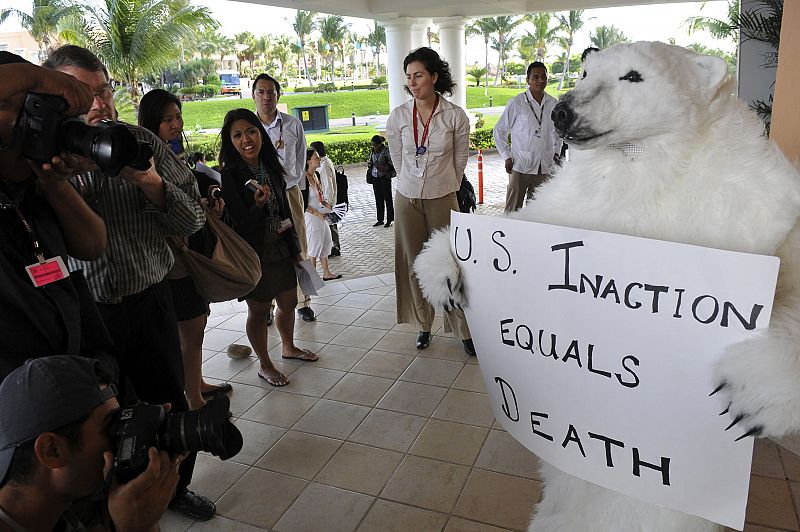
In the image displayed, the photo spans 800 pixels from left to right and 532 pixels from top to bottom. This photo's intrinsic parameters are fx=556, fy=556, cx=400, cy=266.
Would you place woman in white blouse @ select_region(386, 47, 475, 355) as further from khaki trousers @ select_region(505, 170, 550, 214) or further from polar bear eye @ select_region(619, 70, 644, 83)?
polar bear eye @ select_region(619, 70, 644, 83)

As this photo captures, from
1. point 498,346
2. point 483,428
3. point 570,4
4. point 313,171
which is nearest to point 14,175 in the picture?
point 498,346

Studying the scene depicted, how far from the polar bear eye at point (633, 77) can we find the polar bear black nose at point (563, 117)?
13 centimetres

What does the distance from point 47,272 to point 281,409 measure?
174 cm

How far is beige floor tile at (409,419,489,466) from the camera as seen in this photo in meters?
2.37

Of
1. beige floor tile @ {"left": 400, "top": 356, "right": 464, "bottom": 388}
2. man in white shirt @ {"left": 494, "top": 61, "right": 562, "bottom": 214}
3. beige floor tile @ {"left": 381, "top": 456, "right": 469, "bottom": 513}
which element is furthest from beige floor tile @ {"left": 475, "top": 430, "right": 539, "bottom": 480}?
man in white shirt @ {"left": 494, "top": 61, "right": 562, "bottom": 214}

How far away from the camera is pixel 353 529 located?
1985 mm

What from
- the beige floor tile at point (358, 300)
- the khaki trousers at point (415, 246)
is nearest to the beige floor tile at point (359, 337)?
the khaki trousers at point (415, 246)

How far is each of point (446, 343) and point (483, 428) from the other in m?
1.02

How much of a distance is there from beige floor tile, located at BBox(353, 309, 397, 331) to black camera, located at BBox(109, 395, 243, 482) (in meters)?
2.74

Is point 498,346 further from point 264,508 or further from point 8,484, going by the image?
point 264,508

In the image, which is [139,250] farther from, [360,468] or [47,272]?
[360,468]

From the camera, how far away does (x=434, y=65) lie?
3256 millimetres

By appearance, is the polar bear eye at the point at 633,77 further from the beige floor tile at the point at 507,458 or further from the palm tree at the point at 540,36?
the palm tree at the point at 540,36

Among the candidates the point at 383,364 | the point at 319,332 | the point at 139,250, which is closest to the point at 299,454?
the point at 383,364
